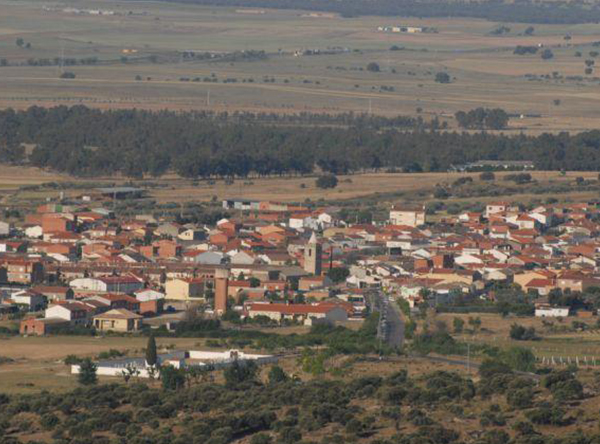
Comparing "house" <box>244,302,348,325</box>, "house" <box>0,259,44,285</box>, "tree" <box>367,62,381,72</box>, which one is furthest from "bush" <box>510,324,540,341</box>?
"tree" <box>367,62,381,72</box>

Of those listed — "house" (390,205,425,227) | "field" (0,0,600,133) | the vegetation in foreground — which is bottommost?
"field" (0,0,600,133)

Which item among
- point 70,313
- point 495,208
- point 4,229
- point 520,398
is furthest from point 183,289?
point 495,208

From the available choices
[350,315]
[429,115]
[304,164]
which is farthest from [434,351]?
[429,115]

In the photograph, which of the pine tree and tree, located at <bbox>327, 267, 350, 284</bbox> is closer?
the pine tree

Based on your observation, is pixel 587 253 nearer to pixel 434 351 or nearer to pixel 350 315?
pixel 350 315

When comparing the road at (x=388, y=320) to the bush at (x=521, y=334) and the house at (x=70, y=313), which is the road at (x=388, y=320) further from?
the house at (x=70, y=313)

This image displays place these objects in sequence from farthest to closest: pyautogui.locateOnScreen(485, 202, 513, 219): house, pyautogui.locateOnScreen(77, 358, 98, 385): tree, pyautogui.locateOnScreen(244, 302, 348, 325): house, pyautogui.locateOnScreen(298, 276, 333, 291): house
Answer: pyautogui.locateOnScreen(485, 202, 513, 219): house, pyautogui.locateOnScreen(298, 276, 333, 291): house, pyautogui.locateOnScreen(244, 302, 348, 325): house, pyautogui.locateOnScreen(77, 358, 98, 385): tree

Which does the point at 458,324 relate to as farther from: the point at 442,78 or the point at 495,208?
the point at 442,78

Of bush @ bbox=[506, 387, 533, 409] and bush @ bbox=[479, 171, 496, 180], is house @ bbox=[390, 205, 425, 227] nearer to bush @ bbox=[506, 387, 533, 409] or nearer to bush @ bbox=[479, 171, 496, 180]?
bush @ bbox=[479, 171, 496, 180]
